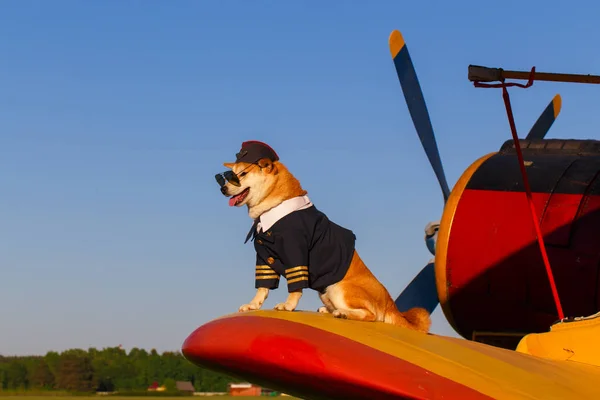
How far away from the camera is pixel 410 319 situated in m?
5.10

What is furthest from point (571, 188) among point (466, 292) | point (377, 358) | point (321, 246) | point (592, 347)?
point (377, 358)

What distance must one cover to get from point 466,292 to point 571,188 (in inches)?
50.8

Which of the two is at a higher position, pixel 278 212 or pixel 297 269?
pixel 278 212

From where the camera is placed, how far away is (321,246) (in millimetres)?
4844

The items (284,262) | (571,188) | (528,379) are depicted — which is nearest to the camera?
(528,379)

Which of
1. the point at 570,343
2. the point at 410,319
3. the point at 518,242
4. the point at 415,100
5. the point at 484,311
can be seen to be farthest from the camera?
the point at 415,100

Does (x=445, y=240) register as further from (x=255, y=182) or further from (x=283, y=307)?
(x=283, y=307)

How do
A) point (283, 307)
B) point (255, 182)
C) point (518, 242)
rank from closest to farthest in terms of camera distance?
point (283, 307) → point (255, 182) → point (518, 242)

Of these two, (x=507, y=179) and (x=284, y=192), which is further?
(x=507, y=179)

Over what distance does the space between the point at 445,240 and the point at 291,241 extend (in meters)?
4.16

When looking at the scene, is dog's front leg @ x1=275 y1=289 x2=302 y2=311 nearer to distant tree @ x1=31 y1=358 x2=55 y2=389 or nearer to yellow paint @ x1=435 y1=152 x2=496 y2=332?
yellow paint @ x1=435 y1=152 x2=496 y2=332

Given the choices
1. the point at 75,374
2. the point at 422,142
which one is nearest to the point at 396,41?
the point at 422,142

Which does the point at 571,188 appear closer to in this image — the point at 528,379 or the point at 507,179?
the point at 507,179

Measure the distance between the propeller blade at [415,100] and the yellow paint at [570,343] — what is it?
14.8 feet
